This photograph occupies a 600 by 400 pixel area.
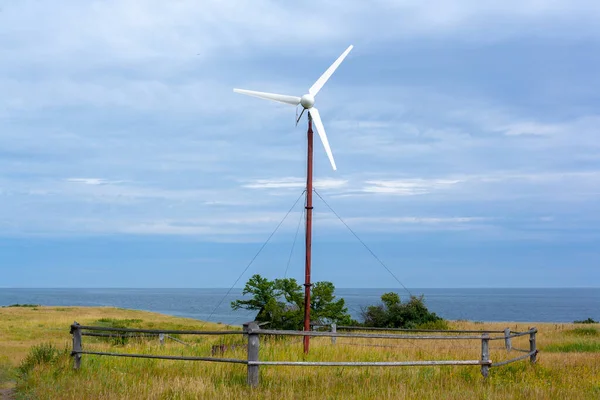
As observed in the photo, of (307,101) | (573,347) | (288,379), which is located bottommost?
(573,347)

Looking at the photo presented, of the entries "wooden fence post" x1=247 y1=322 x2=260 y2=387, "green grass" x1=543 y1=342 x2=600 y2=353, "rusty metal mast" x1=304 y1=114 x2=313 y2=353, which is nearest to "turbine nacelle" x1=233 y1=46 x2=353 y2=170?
"rusty metal mast" x1=304 y1=114 x2=313 y2=353

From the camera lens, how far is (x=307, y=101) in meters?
18.9

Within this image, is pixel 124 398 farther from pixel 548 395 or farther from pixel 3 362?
pixel 3 362

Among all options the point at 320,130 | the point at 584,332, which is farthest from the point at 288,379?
the point at 584,332

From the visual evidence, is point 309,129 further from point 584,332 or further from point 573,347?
point 584,332

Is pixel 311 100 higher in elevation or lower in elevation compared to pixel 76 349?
higher

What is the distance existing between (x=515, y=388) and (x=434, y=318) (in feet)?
79.7

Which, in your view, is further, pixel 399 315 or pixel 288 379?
pixel 399 315

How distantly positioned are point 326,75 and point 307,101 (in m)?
1.94

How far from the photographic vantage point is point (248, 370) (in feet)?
42.2

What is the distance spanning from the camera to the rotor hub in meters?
18.9

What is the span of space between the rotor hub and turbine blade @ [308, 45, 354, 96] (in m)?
0.48

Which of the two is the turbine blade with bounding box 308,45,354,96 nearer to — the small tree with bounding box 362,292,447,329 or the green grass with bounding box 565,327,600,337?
the small tree with bounding box 362,292,447,329

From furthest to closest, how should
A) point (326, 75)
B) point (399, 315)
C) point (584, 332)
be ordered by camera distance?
point (399, 315) < point (584, 332) < point (326, 75)
